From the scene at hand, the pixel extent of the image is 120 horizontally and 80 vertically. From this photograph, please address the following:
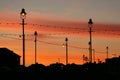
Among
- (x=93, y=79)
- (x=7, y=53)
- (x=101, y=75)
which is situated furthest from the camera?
(x=7, y=53)

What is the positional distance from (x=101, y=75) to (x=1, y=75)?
40.5 ft

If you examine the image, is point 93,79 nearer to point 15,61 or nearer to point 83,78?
point 83,78

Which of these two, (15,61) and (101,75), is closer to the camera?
(101,75)

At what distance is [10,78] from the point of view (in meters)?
46.6

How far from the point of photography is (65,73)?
53.0 metres

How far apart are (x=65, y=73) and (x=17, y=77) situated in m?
8.62

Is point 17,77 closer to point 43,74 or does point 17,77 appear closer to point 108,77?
point 43,74

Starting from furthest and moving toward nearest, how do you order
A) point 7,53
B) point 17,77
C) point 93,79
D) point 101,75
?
point 7,53, point 101,75, point 93,79, point 17,77

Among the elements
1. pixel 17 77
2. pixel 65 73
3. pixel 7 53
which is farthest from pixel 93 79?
pixel 7 53

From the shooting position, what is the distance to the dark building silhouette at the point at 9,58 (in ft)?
317

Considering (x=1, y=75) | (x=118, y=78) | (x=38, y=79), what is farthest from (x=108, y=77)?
(x=1, y=75)

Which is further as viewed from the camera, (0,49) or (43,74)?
(0,49)

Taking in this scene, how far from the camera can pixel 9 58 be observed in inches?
3900

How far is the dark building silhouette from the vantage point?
317 ft
